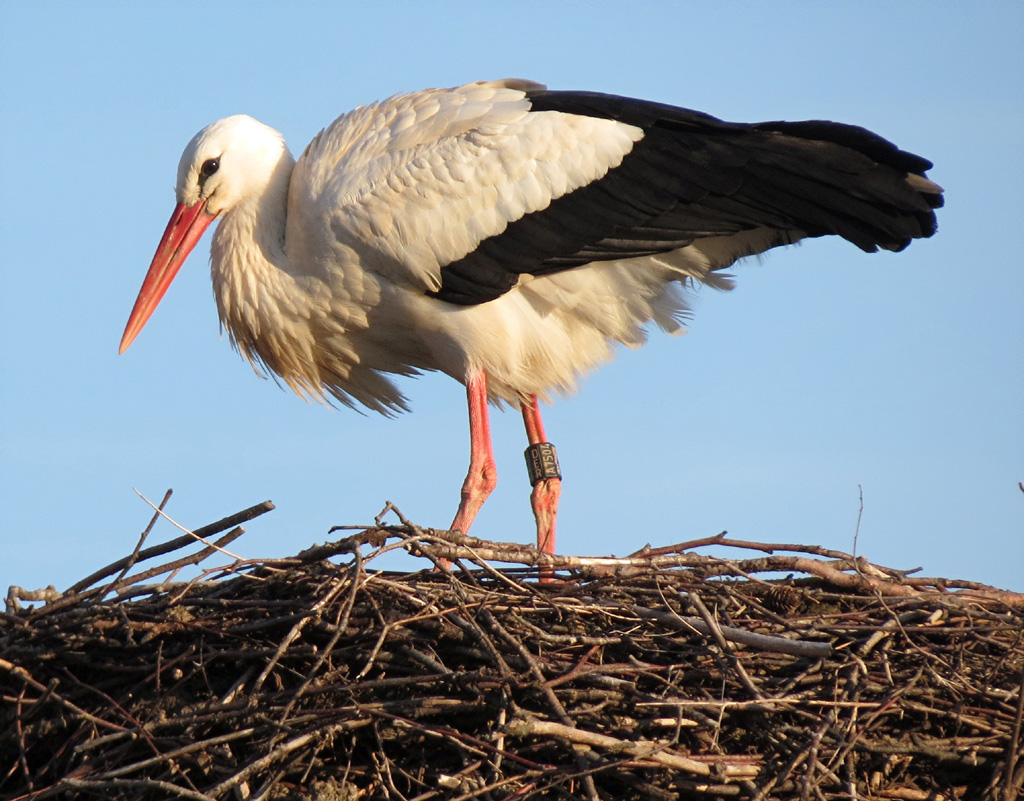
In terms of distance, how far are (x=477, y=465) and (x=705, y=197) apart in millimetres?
1507

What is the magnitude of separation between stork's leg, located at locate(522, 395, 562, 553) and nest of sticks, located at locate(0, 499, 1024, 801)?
1.88 meters

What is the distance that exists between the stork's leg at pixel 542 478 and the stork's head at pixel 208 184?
1.62 metres

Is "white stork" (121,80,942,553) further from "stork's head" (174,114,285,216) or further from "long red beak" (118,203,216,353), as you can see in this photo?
"long red beak" (118,203,216,353)

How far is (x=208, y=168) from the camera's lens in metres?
6.59

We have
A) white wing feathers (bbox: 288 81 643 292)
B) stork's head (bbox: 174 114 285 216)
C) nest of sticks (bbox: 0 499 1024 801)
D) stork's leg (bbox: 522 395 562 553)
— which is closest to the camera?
nest of sticks (bbox: 0 499 1024 801)

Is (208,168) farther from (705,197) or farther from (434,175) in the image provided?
A: (705,197)

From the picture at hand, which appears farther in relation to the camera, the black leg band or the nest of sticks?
the black leg band

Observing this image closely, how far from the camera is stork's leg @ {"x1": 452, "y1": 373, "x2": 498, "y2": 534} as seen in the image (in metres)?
6.20

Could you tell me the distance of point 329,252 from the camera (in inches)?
236

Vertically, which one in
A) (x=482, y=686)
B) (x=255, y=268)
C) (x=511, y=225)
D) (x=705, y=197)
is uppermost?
(x=705, y=197)

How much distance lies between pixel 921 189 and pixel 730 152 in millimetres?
802

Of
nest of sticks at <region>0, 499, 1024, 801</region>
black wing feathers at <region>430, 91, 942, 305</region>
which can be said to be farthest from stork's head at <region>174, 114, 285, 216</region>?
nest of sticks at <region>0, 499, 1024, 801</region>

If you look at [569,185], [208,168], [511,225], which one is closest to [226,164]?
[208,168]

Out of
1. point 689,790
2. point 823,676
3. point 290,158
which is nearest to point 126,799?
point 689,790
